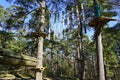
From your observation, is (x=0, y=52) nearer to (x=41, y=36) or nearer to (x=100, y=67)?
(x=41, y=36)

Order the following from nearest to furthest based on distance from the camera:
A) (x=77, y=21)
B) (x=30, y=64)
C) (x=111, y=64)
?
1. (x=30, y=64)
2. (x=77, y=21)
3. (x=111, y=64)

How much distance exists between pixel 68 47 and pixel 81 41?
24.9m

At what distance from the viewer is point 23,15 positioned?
12.4m

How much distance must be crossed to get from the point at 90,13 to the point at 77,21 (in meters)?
1.92

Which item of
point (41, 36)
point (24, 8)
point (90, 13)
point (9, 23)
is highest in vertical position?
point (90, 13)

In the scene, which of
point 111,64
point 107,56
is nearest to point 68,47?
point 111,64

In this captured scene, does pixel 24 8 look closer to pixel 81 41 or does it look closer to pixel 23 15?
pixel 23 15

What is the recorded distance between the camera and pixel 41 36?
10.9 metres

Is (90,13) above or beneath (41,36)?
above

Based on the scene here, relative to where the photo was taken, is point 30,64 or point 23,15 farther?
point 23,15

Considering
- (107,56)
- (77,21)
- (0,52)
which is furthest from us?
(107,56)

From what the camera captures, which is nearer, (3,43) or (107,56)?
(3,43)

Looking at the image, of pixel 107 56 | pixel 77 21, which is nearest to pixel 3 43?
pixel 77 21

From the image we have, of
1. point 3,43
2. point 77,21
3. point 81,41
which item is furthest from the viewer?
point 3,43
